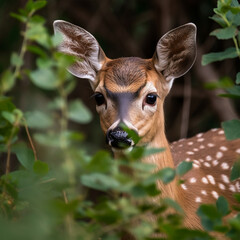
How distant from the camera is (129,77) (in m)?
3.87

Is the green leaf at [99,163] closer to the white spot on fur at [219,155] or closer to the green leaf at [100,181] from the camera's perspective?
the green leaf at [100,181]

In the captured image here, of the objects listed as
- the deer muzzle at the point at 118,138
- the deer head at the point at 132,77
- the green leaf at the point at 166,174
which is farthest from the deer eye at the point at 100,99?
the green leaf at the point at 166,174

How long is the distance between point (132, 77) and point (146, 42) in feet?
12.5

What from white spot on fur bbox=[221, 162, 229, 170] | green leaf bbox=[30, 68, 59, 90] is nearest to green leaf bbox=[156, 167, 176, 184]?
green leaf bbox=[30, 68, 59, 90]

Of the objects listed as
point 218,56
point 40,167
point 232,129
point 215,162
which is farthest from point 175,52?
point 40,167

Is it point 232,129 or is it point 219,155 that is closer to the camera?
point 232,129

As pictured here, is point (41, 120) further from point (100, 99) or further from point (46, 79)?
point (100, 99)

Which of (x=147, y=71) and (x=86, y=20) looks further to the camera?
(x=86, y=20)

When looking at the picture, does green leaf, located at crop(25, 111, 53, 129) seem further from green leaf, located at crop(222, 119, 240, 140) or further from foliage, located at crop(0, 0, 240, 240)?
green leaf, located at crop(222, 119, 240, 140)

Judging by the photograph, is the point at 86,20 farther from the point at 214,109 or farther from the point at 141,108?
the point at 141,108

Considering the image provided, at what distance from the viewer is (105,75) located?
401cm

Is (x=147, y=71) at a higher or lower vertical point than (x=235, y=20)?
lower

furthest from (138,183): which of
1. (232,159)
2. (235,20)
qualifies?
(232,159)

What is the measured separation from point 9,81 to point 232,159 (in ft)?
8.59
